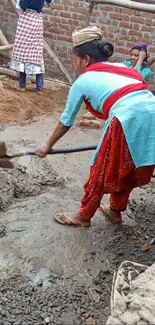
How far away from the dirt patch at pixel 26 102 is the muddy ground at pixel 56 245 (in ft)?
2.82

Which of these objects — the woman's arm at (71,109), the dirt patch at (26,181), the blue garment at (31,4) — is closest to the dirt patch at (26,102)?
the blue garment at (31,4)

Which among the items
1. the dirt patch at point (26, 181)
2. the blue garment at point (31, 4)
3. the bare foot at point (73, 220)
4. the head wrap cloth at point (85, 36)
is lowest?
the dirt patch at point (26, 181)

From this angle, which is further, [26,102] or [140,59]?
[26,102]

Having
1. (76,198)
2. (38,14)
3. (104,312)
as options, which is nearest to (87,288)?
(104,312)

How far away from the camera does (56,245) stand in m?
3.80

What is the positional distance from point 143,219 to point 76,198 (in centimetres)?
59

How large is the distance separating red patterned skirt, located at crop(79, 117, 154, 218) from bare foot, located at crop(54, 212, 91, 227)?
0.12m

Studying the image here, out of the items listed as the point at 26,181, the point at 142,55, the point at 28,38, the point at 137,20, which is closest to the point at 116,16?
the point at 137,20

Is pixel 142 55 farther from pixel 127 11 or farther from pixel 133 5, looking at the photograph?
pixel 127 11

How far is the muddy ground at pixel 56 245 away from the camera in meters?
3.24

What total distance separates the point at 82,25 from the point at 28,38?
143 centimetres

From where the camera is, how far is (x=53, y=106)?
6930 millimetres

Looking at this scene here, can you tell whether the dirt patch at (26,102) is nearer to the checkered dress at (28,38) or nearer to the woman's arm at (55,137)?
the checkered dress at (28,38)

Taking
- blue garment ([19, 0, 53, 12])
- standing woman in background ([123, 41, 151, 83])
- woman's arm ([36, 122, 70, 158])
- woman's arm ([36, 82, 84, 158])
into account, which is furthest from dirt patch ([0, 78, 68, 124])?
woman's arm ([36, 82, 84, 158])
